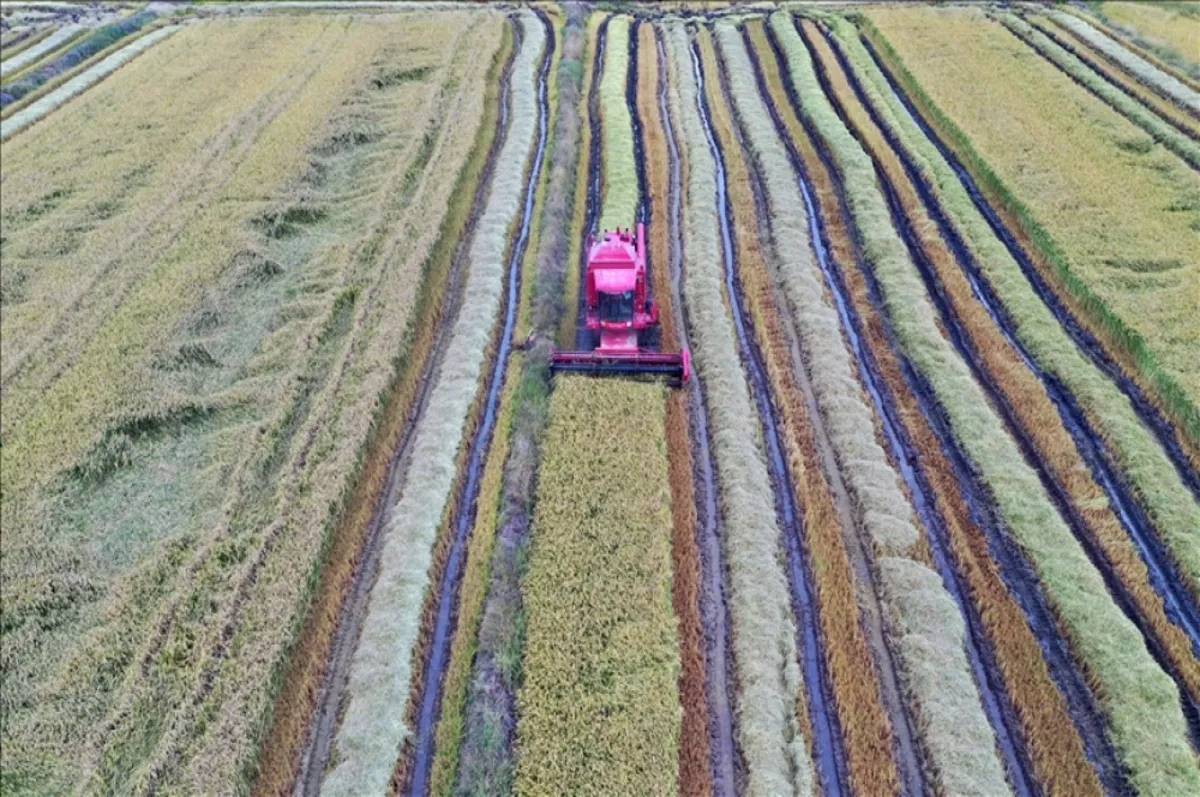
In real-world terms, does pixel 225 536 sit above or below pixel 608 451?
below

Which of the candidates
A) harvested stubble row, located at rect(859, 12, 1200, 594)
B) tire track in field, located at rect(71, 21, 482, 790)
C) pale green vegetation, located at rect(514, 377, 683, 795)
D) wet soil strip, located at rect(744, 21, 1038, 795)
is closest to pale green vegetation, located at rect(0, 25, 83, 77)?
tire track in field, located at rect(71, 21, 482, 790)

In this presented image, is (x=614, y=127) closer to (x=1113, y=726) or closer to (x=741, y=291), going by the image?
(x=741, y=291)

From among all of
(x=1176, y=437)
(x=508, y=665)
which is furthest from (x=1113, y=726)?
(x=508, y=665)

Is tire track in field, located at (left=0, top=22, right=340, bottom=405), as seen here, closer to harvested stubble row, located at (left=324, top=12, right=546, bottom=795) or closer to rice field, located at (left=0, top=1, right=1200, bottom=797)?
rice field, located at (left=0, top=1, right=1200, bottom=797)

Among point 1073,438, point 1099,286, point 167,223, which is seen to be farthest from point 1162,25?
point 167,223

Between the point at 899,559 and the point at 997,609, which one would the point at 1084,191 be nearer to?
the point at 899,559

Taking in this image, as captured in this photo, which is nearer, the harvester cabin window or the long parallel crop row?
the long parallel crop row
